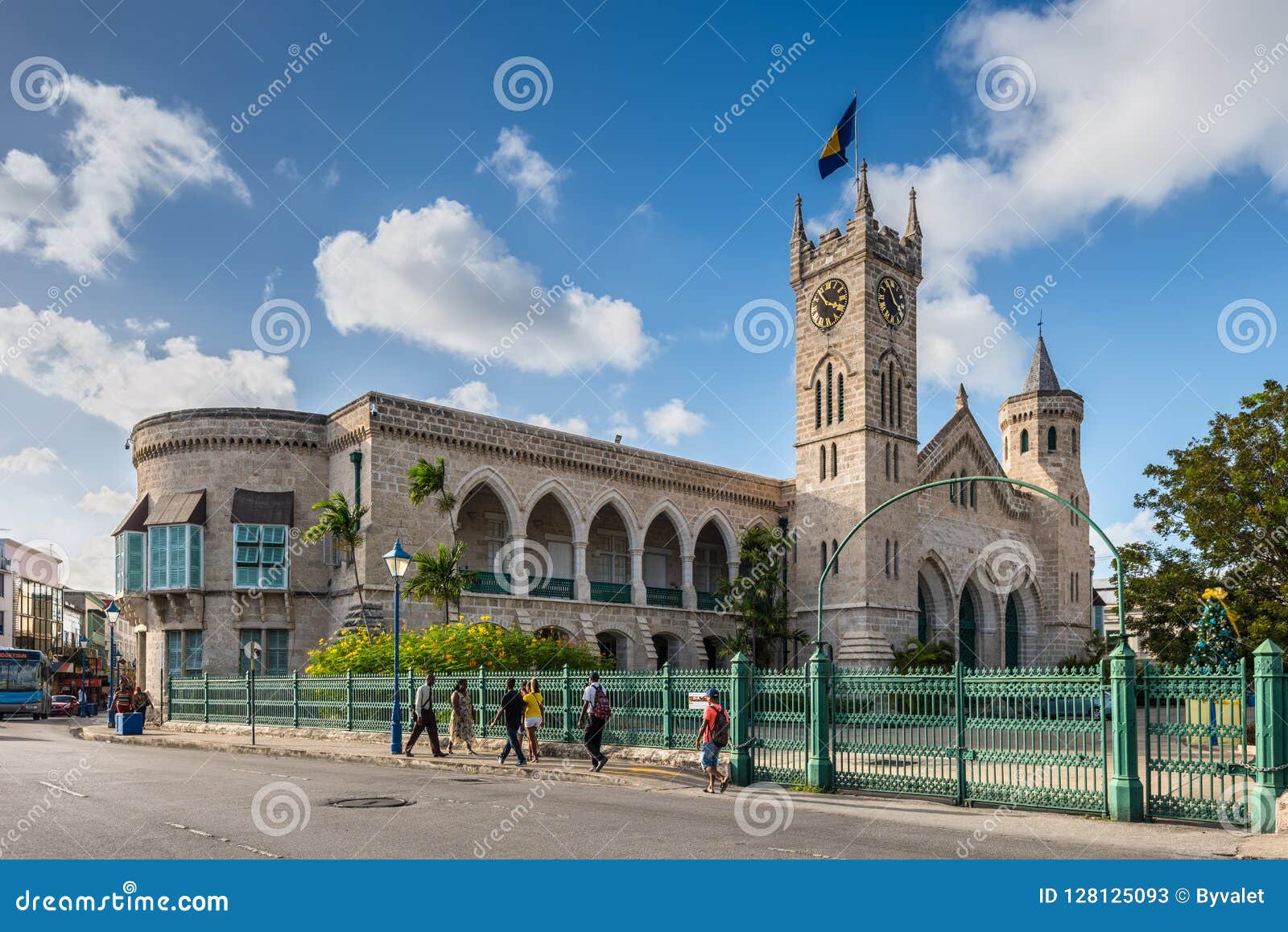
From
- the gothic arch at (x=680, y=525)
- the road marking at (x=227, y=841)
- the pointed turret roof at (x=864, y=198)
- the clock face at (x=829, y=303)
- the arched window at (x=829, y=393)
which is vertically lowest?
the road marking at (x=227, y=841)

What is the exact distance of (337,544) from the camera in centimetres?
2905


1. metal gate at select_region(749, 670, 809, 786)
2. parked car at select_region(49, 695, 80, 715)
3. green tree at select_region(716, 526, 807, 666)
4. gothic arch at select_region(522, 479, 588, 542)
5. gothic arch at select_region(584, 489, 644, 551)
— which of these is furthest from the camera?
parked car at select_region(49, 695, 80, 715)

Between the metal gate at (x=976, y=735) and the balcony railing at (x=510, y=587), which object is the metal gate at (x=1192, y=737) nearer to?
the metal gate at (x=976, y=735)

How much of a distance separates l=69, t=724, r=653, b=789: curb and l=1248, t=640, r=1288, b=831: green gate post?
7.20 metres

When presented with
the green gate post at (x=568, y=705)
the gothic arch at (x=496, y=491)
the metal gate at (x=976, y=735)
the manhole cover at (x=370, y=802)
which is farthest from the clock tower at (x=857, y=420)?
the manhole cover at (x=370, y=802)

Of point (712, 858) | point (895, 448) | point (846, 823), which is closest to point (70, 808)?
point (712, 858)

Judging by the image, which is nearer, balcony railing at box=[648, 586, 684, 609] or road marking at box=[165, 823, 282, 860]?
road marking at box=[165, 823, 282, 860]

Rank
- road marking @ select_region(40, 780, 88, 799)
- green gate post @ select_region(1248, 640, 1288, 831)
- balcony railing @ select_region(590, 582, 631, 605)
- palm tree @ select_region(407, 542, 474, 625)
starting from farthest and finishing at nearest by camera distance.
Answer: balcony railing @ select_region(590, 582, 631, 605)
palm tree @ select_region(407, 542, 474, 625)
road marking @ select_region(40, 780, 88, 799)
green gate post @ select_region(1248, 640, 1288, 831)

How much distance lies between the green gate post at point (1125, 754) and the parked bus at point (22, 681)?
39053 millimetres

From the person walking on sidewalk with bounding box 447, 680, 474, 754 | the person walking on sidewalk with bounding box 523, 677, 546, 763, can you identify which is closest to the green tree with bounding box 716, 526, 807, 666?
the person walking on sidewalk with bounding box 447, 680, 474, 754

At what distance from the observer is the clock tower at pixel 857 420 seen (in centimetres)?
3475

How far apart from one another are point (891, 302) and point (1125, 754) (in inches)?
1046

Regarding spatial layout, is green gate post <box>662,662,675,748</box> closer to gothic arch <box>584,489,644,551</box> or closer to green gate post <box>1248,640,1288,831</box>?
green gate post <box>1248,640,1288,831</box>

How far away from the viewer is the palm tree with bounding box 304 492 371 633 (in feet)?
88.2
